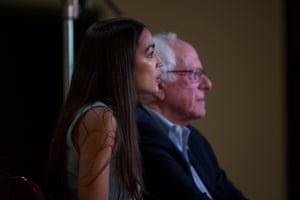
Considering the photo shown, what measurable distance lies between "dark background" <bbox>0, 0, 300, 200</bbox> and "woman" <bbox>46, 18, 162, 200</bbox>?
1853 mm

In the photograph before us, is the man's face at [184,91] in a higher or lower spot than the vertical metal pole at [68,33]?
lower

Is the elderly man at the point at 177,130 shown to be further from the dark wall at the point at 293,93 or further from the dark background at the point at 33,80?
the dark wall at the point at 293,93

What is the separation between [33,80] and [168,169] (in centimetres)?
191

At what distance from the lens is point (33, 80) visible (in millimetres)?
3434

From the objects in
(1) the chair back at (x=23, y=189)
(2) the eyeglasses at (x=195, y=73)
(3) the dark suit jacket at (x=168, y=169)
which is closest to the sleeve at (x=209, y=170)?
(3) the dark suit jacket at (x=168, y=169)

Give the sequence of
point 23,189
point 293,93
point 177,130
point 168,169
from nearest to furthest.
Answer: point 23,189 < point 168,169 < point 177,130 < point 293,93

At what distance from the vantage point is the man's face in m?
2.11

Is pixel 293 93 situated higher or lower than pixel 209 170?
higher

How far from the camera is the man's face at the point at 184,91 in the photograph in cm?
211

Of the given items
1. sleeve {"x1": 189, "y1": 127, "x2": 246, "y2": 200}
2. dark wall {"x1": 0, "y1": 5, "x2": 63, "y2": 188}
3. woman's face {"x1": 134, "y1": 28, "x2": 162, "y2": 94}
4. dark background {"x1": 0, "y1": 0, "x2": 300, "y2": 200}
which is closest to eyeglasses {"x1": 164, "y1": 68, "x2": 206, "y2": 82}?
sleeve {"x1": 189, "y1": 127, "x2": 246, "y2": 200}

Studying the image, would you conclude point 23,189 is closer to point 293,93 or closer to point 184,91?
point 184,91

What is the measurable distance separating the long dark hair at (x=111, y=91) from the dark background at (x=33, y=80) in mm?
1855

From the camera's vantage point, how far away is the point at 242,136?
3477mm

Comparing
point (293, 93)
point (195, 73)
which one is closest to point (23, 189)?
point (195, 73)
